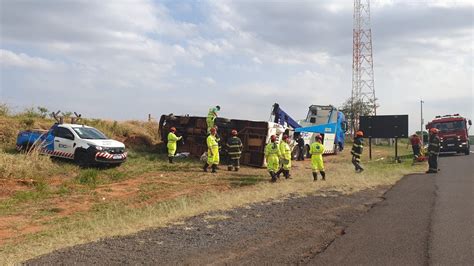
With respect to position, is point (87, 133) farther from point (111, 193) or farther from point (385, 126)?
point (385, 126)

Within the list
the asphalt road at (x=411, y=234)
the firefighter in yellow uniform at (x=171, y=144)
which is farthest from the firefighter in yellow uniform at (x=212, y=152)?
the asphalt road at (x=411, y=234)

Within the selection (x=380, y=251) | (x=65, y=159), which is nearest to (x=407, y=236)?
(x=380, y=251)

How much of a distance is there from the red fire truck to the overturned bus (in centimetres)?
1565

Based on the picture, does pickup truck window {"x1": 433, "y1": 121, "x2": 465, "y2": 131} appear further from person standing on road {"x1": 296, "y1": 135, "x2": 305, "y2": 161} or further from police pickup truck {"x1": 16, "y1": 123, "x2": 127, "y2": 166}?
police pickup truck {"x1": 16, "y1": 123, "x2": 127, "y2": 166}

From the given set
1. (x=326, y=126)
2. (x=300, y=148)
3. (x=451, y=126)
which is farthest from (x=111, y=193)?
(x=451, y=126)

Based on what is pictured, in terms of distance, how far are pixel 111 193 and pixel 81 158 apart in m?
4.45

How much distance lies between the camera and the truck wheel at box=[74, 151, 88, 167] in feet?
56.2

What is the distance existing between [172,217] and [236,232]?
1930 mm

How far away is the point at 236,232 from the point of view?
784 cm

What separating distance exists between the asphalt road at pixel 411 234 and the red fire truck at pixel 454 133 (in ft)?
67.5

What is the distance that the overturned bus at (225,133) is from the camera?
19.8 metres

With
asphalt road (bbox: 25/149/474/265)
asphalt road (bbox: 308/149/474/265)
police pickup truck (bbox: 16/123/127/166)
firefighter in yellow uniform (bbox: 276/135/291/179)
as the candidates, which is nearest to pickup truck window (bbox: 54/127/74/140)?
police pickup truck (bbox: 16/123/127/166)

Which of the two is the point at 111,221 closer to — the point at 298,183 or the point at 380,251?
the point at 380,251

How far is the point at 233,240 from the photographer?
7289 millimetres
